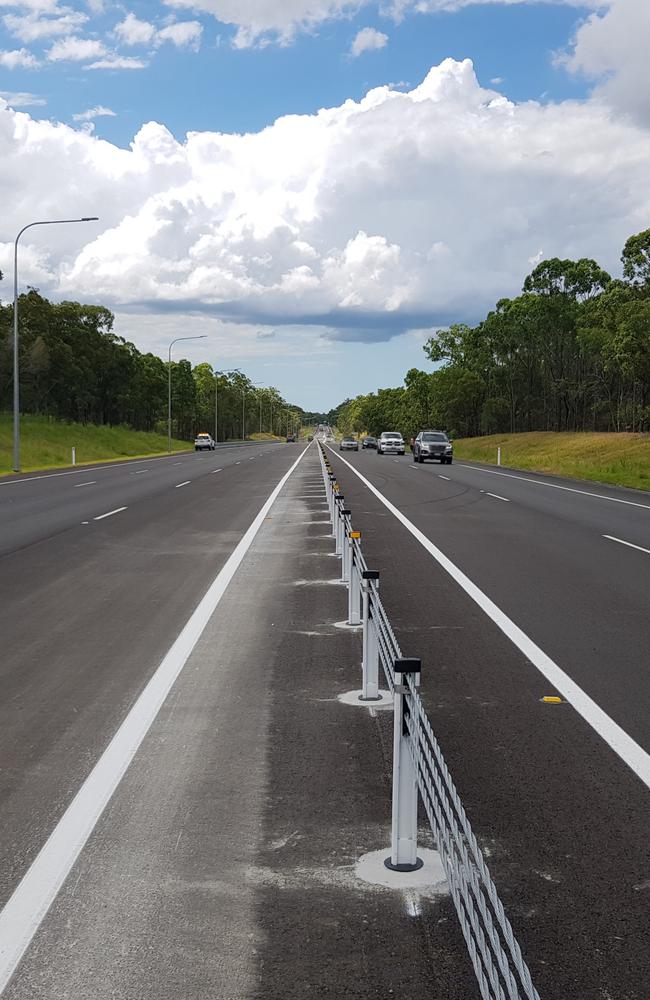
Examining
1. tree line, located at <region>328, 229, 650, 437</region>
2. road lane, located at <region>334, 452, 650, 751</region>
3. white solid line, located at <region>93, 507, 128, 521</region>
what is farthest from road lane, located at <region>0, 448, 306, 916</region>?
tree line, located at <region>328, 229, 650, 437</region>

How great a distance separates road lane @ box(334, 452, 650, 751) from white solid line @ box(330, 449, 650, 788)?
80 millimetres

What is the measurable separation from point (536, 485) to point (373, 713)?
27.9 m

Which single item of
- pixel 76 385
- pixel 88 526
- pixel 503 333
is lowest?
pixel 88 526

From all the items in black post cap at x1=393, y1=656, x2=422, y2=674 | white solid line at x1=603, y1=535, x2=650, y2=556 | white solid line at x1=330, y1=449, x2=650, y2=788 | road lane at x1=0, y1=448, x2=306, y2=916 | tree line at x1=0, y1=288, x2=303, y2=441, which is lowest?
road lane at x1=0, y1=448, x2=306, y2=916

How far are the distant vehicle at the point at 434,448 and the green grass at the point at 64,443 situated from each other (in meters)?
18.0

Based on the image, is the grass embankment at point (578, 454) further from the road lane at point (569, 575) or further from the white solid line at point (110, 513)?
the white solid line at point (110, 513)

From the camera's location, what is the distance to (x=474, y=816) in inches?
188

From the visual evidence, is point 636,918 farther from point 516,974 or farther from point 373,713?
point 373,713

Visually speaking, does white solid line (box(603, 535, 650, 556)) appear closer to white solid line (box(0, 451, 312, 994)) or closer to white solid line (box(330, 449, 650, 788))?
white solid line (box(330, 449, 650, 788))

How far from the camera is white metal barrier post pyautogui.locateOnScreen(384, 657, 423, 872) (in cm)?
398

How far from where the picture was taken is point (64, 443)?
6562cm

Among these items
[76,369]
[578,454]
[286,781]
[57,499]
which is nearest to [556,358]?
[578,454]

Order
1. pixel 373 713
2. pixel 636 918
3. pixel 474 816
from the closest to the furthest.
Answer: pixel 636 918, pixel 474 816, pixel 373 713

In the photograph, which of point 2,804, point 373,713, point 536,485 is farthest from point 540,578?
point 536,485
